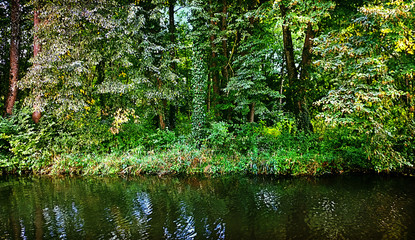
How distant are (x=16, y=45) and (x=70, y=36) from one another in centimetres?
356

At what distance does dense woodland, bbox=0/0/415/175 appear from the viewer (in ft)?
24.5

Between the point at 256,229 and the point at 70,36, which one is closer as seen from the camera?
the point at 256,229

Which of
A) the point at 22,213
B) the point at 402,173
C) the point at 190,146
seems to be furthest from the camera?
the point at 190,146

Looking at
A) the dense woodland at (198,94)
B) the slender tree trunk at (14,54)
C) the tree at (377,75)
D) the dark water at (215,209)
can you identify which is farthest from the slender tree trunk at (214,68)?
the slender tree trunk at (14,54)

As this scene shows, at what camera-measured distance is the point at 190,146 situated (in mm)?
11070

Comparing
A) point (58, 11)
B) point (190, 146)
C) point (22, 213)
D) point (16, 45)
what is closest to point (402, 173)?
point (190, 146)

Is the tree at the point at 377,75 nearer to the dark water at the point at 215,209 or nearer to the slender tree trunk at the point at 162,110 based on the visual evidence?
the dark water at the point at 215,209

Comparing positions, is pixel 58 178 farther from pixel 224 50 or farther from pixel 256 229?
pixel 224 50

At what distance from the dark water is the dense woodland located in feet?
4.00

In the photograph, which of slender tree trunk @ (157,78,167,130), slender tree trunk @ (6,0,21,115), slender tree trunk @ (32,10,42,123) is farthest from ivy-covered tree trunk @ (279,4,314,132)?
slender tree trunk @ (6,0,21,115)

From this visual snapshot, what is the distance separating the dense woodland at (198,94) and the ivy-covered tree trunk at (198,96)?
0.05 meters

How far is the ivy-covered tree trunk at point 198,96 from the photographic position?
1199 cm

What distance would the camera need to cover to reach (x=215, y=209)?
614 centimetres

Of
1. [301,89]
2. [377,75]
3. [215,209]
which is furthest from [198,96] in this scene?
[377,75]
